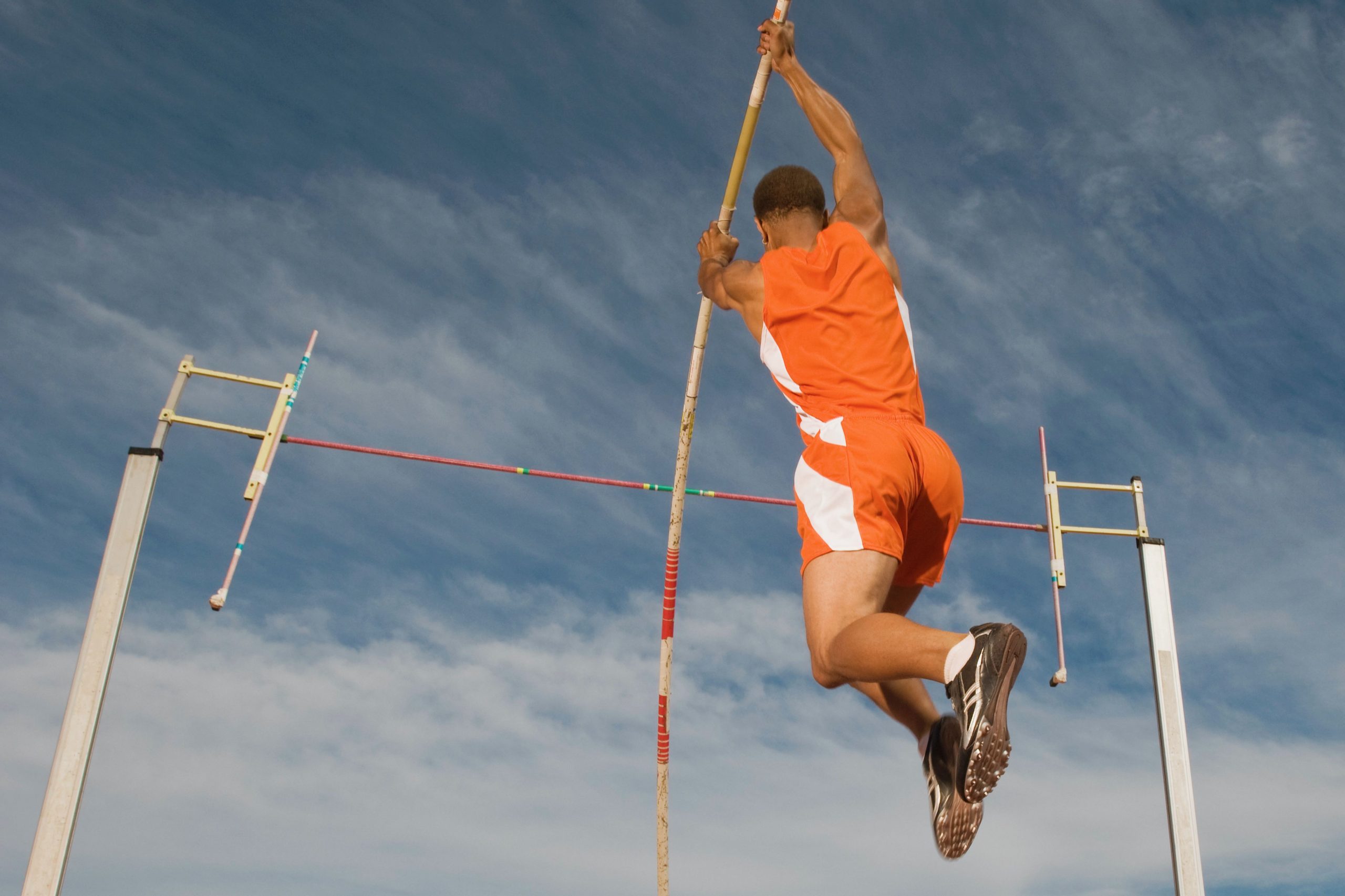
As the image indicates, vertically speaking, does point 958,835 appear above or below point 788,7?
below

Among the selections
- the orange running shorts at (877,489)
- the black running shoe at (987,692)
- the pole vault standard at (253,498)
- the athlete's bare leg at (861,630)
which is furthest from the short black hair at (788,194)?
the pole vault standard at (253,498)

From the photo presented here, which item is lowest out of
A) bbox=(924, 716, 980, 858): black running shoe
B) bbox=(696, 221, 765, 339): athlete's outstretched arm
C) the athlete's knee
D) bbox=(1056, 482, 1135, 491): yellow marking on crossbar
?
bbox=(924, 716, 980, 858): black running shoe

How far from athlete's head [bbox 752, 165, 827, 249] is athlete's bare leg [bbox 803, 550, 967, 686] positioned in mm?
1406

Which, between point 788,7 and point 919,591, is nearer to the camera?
point 919,591

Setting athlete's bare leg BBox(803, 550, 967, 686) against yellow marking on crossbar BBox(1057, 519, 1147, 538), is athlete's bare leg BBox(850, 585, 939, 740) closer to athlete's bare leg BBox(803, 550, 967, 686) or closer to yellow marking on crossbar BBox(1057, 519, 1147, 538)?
athlete's bare leg BBox(803, 550, 967, 686)

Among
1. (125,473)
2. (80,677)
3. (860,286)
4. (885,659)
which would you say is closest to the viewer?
(885,659)

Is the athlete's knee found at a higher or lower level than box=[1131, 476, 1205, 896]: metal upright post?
lower


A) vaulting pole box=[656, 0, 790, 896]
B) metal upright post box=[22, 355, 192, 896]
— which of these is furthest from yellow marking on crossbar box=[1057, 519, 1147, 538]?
metal upright post box=[22, 355, 192, 896]

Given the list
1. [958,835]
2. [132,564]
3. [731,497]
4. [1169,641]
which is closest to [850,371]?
[958,835]

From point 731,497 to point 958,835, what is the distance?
4526 millimetres

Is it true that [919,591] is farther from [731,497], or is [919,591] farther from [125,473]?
[125,473]

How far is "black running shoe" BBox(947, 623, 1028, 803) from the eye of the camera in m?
2.82

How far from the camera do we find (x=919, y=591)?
3.96m

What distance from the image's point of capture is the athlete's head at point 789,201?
4.10 metres
